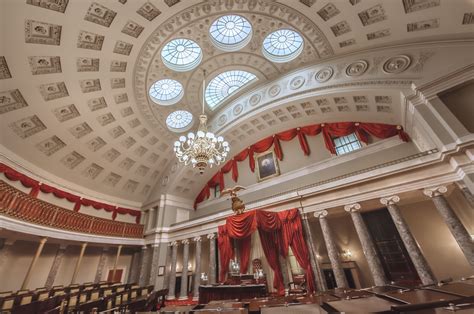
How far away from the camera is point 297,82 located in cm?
1106

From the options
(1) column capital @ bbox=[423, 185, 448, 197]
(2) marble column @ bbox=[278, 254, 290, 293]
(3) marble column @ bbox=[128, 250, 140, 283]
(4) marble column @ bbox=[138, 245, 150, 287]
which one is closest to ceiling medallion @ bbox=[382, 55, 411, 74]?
(1) column capital @ bbox=[423, 185, 448, 197]

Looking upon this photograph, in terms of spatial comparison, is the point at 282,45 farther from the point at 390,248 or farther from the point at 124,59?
the point at 390,248

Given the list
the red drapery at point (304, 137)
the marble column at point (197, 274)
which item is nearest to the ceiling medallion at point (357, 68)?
the red drapery at point (304, 137)

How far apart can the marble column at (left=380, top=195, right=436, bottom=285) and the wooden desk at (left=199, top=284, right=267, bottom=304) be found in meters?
5.00

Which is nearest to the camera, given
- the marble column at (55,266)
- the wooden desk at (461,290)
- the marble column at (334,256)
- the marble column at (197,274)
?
the wooden desk at (461,290)

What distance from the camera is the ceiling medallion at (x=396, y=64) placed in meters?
7.81

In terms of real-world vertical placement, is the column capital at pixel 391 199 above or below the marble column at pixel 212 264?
above

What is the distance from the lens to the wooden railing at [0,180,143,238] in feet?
25.6

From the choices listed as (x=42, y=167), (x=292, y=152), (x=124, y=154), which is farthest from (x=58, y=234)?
(x=292, y=152)

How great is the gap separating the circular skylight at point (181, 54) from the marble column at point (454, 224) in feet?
40.3

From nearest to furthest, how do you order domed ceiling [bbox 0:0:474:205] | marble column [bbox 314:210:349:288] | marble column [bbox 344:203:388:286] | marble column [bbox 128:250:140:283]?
marble column [bbox 344:203:388:286] → domed ceiling [bbox 0:0:474:205] → marble column [bbox 314:210:349:288] → marble column [bbox 128:250:140:283]

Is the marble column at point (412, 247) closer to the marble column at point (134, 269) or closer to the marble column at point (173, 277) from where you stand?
the marble column at point (173, 277)

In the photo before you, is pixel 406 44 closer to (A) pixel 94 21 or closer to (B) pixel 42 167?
(A) pixel 94 21

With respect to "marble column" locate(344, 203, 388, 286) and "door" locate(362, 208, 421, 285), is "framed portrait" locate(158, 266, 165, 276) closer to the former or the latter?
"marble column" locate(344, 203, 388, 286)
